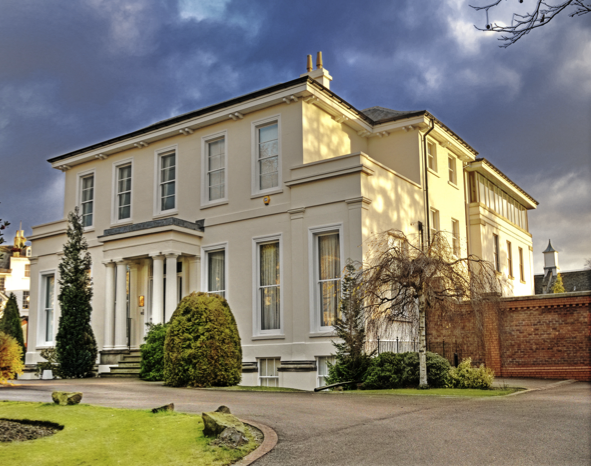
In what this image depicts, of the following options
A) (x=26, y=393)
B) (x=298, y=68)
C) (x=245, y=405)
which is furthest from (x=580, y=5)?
(x=298, y=68)


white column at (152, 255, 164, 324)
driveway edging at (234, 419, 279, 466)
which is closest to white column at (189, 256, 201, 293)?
white column at (152, 255, 164, 324)

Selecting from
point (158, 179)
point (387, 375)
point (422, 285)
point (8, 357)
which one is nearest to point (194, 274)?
point (158, 179)

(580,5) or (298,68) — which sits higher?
(298,68)

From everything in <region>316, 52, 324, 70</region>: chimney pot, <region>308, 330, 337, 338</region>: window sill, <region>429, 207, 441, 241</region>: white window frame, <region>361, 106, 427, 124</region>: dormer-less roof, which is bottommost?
<region>308, 330, 337, 338</region>: window sill

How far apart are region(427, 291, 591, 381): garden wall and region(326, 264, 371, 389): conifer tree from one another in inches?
92.4

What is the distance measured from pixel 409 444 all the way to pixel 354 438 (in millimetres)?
782

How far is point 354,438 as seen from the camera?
28.1 ft

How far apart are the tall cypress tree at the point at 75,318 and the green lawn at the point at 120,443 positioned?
12908 millimetres

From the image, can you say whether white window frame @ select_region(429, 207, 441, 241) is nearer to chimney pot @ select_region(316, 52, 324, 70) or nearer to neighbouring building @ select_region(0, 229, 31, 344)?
chimney pot @ select_region(316, 52, 324, 70)

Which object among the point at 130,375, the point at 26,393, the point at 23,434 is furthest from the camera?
the point at 130,375

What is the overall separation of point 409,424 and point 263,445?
7.93ft

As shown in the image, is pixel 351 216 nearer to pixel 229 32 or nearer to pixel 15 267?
pixel 229 32

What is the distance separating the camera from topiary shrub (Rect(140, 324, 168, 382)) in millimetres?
19875

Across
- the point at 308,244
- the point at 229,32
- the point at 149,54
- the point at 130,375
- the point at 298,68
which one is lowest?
the point at 130,375
